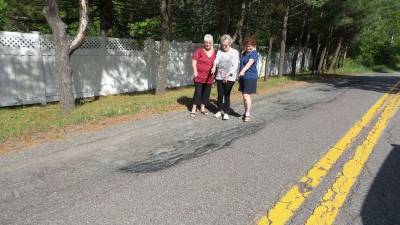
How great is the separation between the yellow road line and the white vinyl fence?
7679mm

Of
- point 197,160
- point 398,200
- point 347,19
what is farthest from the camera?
point 347,19

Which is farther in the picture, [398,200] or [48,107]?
[48,107]

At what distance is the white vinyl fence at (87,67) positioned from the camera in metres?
8.76

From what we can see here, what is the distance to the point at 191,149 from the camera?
17.7ft

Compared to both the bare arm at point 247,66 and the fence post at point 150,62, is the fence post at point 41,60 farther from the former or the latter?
the bare arm at point 247,66

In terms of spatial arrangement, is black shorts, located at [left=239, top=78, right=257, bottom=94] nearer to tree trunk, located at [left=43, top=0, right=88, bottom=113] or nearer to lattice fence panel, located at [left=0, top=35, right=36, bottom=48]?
tree trunk, located at [left=43, top=0, right=88, bottom=113]

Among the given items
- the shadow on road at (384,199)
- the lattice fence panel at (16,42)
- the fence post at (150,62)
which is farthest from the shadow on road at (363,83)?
the lattice fence panel at (16,42)

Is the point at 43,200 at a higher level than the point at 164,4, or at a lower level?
lower

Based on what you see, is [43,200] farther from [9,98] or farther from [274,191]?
[9,98]

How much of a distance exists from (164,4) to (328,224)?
957 centimetres

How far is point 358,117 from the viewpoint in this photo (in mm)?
8508

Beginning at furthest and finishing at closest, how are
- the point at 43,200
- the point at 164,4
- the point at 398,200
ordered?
1. the point at 164,4
2. the point at 398,200
3. the point at 43,200

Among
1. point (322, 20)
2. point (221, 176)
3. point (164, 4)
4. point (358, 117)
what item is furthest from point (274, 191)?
point (322, 20)

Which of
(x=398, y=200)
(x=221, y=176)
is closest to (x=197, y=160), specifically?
(x=221, y=176)
